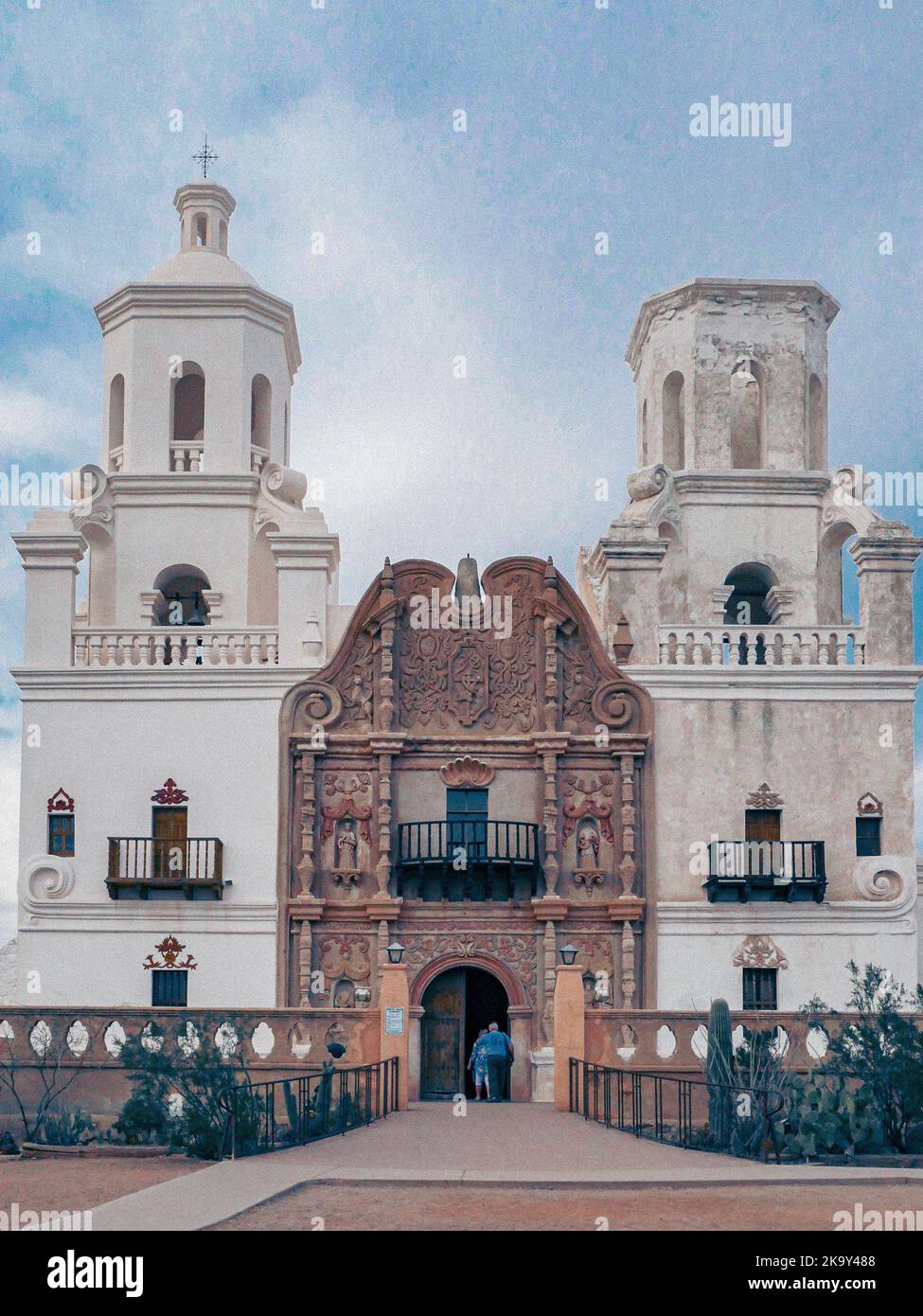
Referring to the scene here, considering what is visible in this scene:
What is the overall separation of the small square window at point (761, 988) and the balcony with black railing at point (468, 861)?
413 centimetres

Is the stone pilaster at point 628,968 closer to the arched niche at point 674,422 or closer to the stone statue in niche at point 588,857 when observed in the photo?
the stone statue in niche at point 588,857

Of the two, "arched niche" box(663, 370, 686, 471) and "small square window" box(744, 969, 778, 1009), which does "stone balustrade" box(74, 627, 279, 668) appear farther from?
"small square window" box(744, 969, 778, 1009)

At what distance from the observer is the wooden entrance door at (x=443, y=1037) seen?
113ft

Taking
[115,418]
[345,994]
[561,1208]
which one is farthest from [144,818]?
[561,1208]

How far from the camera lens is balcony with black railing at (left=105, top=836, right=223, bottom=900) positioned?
114 ft

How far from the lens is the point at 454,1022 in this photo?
3500 centimetres

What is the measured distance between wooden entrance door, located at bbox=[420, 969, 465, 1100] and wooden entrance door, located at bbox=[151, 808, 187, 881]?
16.9ft

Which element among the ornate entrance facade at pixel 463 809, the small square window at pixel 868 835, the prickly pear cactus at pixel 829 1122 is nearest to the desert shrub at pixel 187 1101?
the prickly pear cactus at pixel 829 1122

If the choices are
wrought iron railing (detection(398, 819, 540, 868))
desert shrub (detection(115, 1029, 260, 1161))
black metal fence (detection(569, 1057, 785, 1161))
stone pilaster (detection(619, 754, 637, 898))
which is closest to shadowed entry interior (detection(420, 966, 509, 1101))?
wrought iron railing (detection(398, 819, 540, 868))

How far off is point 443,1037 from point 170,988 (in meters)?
5.08

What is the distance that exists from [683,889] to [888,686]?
548cm
